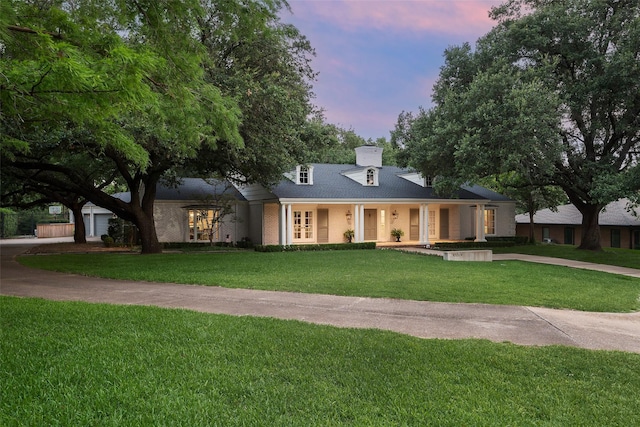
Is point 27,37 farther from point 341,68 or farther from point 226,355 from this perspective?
point 341,68

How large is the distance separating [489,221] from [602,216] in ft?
29.2

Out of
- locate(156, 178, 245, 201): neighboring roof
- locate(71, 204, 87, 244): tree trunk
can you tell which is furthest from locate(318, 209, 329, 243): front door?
locate(71, 204, 87, 244): tree trunk

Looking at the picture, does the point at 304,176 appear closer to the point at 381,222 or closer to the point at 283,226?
the point at 283,226

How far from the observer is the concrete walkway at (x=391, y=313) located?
6.03 meters

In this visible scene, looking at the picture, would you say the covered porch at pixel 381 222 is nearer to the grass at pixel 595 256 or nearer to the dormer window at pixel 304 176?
the dormer window at pixel 304 176

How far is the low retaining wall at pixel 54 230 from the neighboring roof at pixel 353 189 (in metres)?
25.3

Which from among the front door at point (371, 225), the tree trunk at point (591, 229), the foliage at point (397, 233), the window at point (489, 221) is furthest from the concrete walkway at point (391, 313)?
the window at point (489, 221)

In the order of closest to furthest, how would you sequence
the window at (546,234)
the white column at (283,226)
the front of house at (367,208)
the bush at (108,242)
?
the white column at (283,226)
the front of house at (367,208)
the bush at (108,242)
the window at (546,234)

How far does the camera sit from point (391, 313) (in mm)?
7285

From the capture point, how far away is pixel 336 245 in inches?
848

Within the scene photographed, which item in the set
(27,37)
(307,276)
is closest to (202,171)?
(307,276)

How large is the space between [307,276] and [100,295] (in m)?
4.84

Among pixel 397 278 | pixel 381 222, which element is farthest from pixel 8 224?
pixel 397 278

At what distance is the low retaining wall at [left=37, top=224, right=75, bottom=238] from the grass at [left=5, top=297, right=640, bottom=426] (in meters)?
36.5
